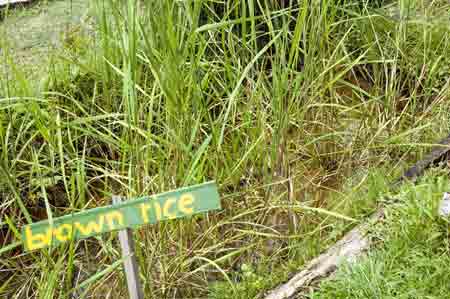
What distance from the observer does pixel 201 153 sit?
1646 mm

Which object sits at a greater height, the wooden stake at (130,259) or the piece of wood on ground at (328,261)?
the wooden stake at (130,259)

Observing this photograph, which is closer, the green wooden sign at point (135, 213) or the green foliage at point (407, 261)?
the green wooden sign at point (135, 213)

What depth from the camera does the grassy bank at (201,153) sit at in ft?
5.57

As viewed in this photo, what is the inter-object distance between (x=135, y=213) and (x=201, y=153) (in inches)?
13.5

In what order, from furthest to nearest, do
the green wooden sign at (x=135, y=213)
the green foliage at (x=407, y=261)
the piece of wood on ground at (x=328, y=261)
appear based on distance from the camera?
the piece of wood on ground at (x=328, y=261) < the green foliage at (x=407, y=261) < the green wooden sign at (x=135, y=213)

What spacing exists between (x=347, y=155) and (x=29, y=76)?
1.36 meters

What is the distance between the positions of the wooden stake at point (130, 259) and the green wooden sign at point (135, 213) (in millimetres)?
32

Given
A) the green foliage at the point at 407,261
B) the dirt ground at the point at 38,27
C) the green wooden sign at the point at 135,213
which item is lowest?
the green foliage at the point at 407,261

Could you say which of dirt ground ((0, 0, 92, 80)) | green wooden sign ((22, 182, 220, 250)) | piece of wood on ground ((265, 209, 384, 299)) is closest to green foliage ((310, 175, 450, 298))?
piece of wood on ground ((265, 209, 384, 299))

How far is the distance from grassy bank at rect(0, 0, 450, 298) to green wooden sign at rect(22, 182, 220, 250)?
0.11m

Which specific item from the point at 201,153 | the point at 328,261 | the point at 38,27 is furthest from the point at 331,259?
the point at 38,27

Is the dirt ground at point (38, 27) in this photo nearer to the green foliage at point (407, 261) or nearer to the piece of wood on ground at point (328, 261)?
the piece of wood on ground at point (328, 261)

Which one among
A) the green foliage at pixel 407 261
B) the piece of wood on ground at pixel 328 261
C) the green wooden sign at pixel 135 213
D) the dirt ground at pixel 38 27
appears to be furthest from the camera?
the dirt ground at pixel 38 27

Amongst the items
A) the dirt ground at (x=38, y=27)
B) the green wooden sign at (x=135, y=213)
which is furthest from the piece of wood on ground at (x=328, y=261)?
the dirt ground at (x=38, y=27)
